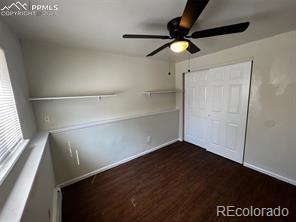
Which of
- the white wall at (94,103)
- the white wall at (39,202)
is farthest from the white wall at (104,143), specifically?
the white wall at (39,202)

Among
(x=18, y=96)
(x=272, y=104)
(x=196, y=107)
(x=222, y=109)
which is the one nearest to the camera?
(x=18, y=96)

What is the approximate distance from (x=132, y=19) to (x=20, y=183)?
1.80 m

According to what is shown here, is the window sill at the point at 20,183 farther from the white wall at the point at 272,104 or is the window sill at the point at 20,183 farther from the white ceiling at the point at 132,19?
the white wall at the point at 272,104

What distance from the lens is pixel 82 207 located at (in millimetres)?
1843

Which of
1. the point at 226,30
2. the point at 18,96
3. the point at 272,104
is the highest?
the point at 226,30

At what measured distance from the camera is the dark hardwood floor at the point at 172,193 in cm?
171

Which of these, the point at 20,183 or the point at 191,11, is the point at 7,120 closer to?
the point at 20,183

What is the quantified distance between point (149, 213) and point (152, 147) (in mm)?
1720

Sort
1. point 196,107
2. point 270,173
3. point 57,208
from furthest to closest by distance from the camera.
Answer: point 196,107, point 270,173, point 57,208

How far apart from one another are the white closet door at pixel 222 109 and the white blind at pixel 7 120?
130 inches

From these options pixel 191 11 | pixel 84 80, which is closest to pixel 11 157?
pixel 84 80

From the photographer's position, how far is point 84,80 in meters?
2.45

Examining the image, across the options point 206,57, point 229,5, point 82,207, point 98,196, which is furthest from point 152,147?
point 229,5

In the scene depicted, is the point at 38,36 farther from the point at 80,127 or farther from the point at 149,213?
the point at 149,213
